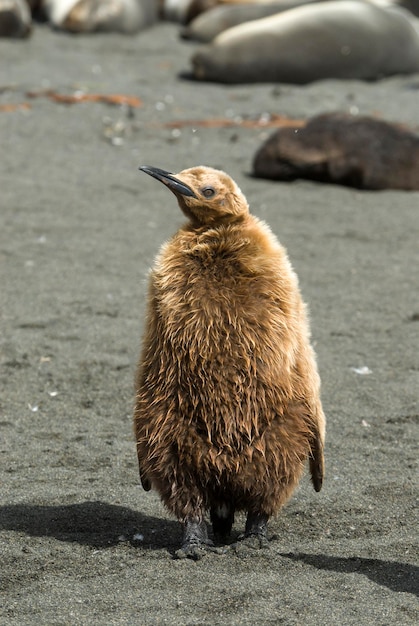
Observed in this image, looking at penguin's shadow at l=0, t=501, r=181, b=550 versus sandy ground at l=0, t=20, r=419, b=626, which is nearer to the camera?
sandy ground at l=0, t=20, r=419, b=626

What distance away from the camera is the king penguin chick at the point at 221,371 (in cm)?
394

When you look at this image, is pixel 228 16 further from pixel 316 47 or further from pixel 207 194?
pixel 207 194

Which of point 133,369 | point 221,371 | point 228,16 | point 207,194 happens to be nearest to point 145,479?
point 221,371

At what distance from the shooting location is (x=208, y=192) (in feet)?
13.1

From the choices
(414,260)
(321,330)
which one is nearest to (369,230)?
(414,260)

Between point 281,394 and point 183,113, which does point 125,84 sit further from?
point 281,394

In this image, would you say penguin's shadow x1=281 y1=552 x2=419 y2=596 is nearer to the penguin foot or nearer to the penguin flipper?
the penguin foot

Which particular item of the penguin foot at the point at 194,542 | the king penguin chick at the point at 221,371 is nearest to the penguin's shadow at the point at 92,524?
the penguin foot at the point at 194,542

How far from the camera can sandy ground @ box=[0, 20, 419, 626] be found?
373cm

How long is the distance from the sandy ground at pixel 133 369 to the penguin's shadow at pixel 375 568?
0.01 m

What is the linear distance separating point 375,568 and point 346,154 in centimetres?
664

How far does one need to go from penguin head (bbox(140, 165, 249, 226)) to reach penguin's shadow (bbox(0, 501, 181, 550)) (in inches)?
47.9

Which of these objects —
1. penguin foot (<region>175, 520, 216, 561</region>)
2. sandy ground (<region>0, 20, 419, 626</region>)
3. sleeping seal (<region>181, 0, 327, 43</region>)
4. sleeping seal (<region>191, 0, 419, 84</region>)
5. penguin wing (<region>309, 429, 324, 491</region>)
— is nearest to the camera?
sandy ground (<region>0, 20, 419, 626</region>)

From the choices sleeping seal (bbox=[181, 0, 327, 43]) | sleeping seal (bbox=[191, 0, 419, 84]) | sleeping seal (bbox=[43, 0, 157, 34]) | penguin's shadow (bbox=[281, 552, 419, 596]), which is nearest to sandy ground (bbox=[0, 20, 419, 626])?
penguin's shadow (bbox=[281, 552, 419, 596])
